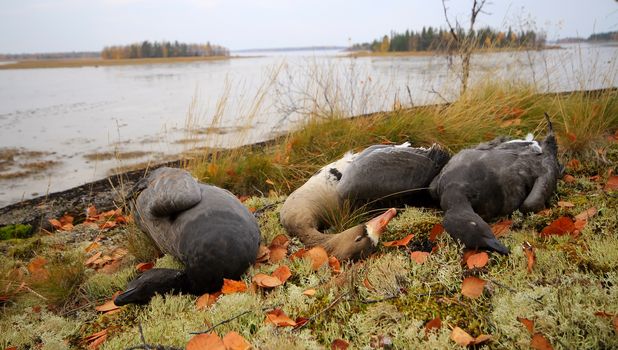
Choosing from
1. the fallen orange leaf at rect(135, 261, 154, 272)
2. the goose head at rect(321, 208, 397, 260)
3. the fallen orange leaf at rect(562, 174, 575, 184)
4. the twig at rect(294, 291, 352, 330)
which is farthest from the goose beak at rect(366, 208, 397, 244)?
the fallen orange leaf at rect(562, 174, 575, 184)

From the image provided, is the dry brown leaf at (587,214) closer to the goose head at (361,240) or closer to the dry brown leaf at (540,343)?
the goose head at (361,240)

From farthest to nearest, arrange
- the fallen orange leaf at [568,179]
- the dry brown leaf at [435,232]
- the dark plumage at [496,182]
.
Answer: the fallen orange leaf at [568,179], the dark plumage at [496,182], the dry brown leaf at [435,232]

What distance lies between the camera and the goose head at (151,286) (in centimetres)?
241

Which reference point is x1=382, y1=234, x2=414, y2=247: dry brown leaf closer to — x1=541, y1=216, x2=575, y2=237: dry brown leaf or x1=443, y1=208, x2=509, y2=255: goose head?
x1=443, y1=208, x2=509, y2=255: goose head

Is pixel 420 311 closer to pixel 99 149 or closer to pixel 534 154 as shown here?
pixel 534 154

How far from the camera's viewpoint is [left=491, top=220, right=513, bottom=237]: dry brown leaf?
2.74m

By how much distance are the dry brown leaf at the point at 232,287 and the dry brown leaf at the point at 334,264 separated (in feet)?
1.73

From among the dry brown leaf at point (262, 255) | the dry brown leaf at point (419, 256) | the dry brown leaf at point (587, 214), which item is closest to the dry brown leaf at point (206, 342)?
the dry brown leaf at point (262, 255)

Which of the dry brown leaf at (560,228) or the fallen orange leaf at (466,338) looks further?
the dry brown leaf at (560,228)

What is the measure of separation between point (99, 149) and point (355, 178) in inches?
247

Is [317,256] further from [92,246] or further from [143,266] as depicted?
[92,246]

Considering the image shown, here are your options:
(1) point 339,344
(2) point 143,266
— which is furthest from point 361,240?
(2) point 143,266

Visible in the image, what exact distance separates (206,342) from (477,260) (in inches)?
56.4

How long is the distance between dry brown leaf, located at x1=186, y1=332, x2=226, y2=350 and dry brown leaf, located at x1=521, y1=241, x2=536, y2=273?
1537 millimetres
